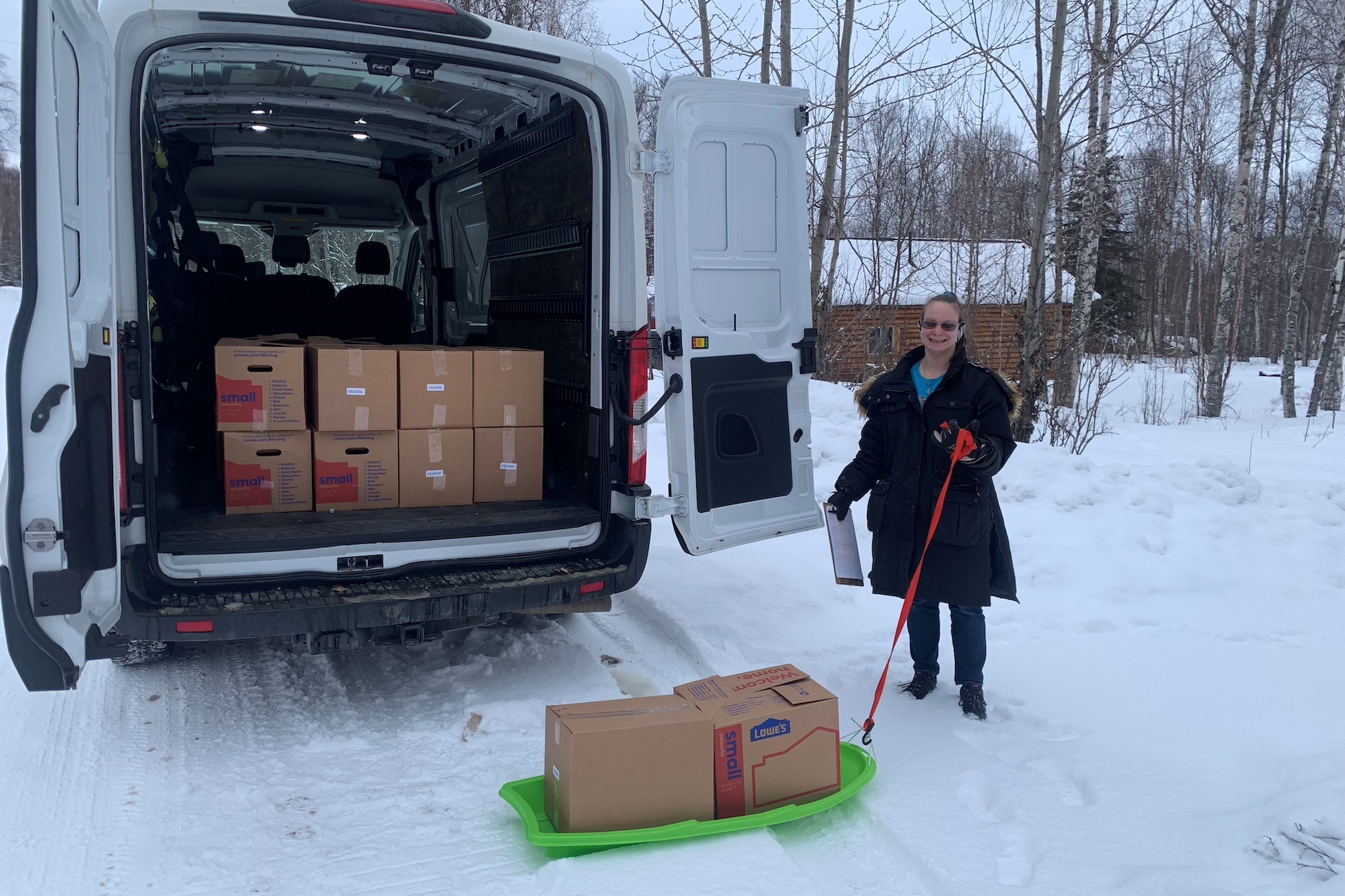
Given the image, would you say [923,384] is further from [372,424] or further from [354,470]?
[354,470]

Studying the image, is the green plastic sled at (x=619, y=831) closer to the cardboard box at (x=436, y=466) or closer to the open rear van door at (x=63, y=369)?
the open rear van door at (x=63, y=369)

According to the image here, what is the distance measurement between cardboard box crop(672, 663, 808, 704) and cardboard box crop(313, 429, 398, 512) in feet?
5.78

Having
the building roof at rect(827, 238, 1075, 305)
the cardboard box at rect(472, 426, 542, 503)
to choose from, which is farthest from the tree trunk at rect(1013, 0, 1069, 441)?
the cardboard box at rect(472, 426, 542, 503)

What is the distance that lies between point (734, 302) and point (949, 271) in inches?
577

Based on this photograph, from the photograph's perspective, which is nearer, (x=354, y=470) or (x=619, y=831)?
(x=619, y=831)

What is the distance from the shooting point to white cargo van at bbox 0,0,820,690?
103 inches

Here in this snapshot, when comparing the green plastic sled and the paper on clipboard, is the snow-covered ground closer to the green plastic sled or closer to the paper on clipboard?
the green plastic sled

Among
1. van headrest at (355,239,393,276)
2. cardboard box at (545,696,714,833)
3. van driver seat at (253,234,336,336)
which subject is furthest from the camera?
van headrest at (355,239,393,276)

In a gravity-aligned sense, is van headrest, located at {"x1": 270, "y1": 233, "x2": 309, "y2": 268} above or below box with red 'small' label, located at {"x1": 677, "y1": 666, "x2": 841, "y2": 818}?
above

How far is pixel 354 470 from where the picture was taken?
4066 mm

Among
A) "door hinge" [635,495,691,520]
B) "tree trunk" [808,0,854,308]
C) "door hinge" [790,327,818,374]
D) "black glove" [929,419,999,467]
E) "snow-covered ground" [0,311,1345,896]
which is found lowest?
"snow-covered ground" [0,311,1345,896]

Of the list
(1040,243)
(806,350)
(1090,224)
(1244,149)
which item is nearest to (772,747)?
(806,350)

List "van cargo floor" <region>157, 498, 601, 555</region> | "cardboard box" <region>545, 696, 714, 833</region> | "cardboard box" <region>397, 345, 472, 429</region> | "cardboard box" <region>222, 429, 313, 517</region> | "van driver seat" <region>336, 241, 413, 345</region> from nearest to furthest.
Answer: "cardboard box" <region>545, 696, 714, 833</region>
"van cargo floor" <region>157, 498, 601, 555</region>
"cardboard box" <region>222, 429, 313, 517</region>
"cardboard box" <region>397, 345, 472, 429</region>
"van driver seat" <region>336, 241, 413, 345</region>

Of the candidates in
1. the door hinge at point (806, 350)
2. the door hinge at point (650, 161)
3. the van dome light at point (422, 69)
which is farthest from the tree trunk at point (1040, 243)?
the van dome light at point (422, 69)
